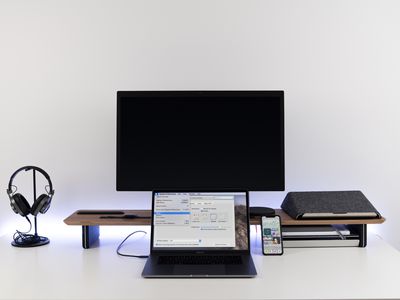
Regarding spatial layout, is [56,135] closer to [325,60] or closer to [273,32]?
[273,32]

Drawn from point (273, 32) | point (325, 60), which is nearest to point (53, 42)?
point (273, 32)

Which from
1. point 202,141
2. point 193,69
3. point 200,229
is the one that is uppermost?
point 193,69

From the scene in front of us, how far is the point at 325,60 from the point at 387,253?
0.86 meters

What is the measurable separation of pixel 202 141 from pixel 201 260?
18.2 inches

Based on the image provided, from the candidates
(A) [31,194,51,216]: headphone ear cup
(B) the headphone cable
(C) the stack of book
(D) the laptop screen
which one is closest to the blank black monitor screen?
(D) the laptop screen

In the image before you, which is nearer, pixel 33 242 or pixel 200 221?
pixel 200 221

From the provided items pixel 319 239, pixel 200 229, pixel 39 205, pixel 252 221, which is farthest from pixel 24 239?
pixel 319 239

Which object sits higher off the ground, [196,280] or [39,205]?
[39,205]

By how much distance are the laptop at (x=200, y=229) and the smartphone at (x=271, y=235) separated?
0.08 metres

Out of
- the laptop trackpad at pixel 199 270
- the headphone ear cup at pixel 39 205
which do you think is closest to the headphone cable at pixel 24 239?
the headphone ear cup at pixel 39 205

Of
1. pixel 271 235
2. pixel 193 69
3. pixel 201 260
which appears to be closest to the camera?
pixel 201 260

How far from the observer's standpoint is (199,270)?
1331 mm

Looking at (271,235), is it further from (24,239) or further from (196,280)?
(24,239)

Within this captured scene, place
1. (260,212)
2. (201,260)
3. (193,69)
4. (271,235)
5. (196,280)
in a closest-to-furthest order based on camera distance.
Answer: (196,280), (201,260), (271,235), (260,212), (193,69)
